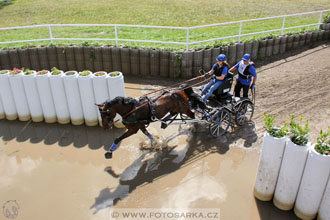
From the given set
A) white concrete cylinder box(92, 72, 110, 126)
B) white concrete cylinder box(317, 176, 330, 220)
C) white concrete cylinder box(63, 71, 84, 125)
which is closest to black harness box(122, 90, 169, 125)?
white concrete cylinder box(92, 72, 110, 126)

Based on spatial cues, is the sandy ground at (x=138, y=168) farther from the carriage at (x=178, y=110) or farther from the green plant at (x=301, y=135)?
the green plant at (x=301, y=135)

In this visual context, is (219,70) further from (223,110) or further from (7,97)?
(7,97)

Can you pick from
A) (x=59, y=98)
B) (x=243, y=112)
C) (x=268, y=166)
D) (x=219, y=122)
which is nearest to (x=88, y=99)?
(x=59, y=98)

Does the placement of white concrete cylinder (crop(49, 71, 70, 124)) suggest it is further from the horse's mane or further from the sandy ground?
the horse's mane

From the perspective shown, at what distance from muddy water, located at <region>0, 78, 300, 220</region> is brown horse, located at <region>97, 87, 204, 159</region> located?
0.61m

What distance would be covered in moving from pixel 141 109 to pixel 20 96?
12.7ft

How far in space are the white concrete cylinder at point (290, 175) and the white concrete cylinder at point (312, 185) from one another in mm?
85

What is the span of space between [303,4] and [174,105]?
16907mm

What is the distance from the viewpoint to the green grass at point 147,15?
1423 centimetres

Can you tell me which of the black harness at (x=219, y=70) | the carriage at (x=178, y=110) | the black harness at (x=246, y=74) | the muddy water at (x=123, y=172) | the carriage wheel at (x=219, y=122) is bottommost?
the muddy water at (x=123, y=172)

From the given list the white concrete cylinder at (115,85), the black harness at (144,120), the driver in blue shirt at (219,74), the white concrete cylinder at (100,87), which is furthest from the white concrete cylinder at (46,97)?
the driver in blue shirt at (219,74)

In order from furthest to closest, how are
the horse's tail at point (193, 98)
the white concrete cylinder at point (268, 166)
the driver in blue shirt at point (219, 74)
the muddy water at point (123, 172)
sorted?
the driver in blue shirt at point (219, 74) < the horse's tail at point (193, 98) < the muddy water at point (123, 172) < the white concrete cylinder at point (268, 166)

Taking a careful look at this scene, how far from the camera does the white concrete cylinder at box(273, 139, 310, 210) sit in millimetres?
5059

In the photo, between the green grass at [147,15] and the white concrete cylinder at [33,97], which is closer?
the white concrete cylinder at [33,97]
